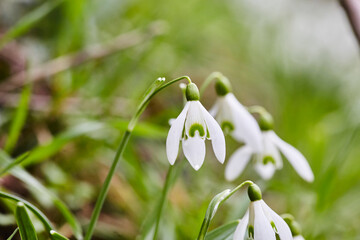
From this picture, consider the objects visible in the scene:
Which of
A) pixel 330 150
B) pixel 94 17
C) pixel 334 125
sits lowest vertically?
pixel 330 150

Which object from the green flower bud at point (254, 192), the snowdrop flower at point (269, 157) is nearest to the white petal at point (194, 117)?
the green flower bud at point (254, 192)

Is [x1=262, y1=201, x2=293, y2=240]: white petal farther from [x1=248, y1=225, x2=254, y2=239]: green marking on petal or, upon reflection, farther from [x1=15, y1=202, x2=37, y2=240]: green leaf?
[x1=15, y1=202, x2=37, y2=240]: green leaf

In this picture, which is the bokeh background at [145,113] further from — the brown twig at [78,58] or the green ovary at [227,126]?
the green ovary at [227,126]

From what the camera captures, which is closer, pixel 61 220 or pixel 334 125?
pixel 61 220

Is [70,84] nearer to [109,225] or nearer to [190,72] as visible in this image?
[109,225]

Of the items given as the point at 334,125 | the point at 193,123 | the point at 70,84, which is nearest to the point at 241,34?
the point at 334,125

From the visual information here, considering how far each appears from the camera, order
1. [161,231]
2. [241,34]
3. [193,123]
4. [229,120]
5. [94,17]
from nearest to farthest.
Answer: [193,123], [229,120], [161,231], [94,17], [241,34]
